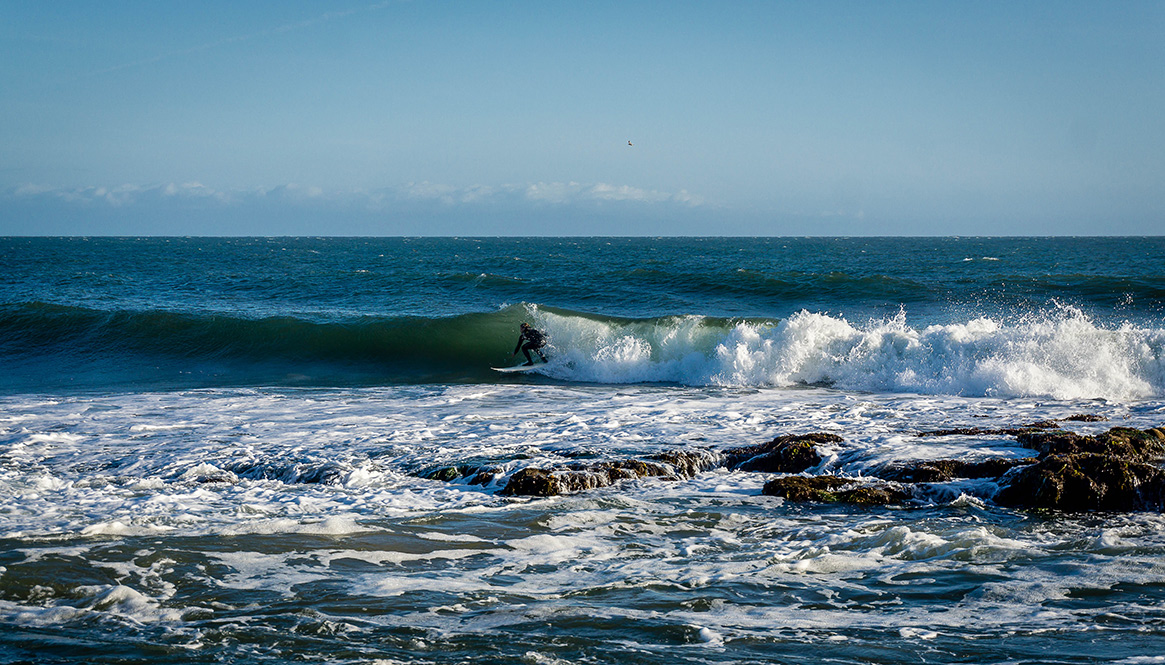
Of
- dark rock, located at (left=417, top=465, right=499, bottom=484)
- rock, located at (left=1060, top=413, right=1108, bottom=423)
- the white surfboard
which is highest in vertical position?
rock, located at (left=1060, top=413, right=1108, bottom=423)

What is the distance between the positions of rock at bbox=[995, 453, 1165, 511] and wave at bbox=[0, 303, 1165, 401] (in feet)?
21.8

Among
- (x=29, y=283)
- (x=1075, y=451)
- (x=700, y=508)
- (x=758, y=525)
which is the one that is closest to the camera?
(x=758, y=525)

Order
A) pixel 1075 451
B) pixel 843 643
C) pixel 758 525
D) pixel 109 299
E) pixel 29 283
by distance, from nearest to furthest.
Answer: pixel 843 643 < pixel 758 525 < pixel 1075 451 < pixel 109 299 < pixel 29 283

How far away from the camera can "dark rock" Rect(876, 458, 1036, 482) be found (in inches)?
307

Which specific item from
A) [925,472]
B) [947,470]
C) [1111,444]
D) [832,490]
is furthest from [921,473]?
[1111,444]

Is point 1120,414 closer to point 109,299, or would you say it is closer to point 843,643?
point 843,643

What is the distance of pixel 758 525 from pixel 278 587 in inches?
138

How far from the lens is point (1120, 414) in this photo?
448 inches

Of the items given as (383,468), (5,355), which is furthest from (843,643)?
(5,355)

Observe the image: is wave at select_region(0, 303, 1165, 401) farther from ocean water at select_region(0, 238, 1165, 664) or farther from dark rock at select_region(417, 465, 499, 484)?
dark rock at select_region(417, 465, 499, 484)

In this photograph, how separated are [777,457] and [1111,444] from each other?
9.95 ft

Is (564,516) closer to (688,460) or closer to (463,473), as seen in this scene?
(463,473)

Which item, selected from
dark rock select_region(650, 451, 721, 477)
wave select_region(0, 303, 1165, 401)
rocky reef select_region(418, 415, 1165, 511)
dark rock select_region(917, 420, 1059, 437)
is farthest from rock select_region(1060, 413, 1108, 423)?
dark rock select_region(650, 451, 721, 477)

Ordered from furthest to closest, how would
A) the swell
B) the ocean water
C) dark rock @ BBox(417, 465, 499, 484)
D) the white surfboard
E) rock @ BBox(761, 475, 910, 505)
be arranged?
1. the white surfboard
2. the swell
3. dark rock @ BBox(417, 465, 499, 484)
4. rock @ BBox(761, 475, 910, 505)
5. the ocean water
